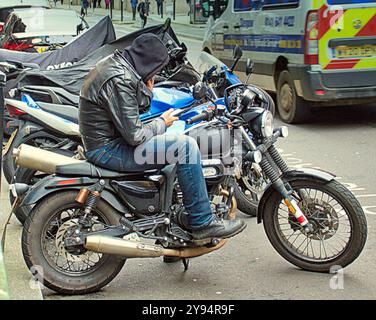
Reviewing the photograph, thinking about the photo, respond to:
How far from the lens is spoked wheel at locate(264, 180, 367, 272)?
469cm

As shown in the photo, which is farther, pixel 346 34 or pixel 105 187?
pixel 346 34

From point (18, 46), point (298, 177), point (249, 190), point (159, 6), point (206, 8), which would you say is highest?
point (206, 8)

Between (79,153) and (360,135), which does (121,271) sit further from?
(360,135)

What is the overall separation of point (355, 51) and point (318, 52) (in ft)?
1.68

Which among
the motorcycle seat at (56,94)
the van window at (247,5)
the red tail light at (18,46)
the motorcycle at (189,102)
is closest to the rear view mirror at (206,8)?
the van window at (247,5)

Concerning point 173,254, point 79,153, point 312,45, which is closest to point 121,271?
point 173,254

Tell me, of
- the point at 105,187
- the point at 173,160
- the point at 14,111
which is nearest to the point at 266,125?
the point at 173,160

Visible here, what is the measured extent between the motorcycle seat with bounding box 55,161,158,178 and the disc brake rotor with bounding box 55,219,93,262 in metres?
0.31

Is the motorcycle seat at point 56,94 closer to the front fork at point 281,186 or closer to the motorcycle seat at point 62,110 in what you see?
the motorcycle seat at point 62,110

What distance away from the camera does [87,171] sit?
4551 mm

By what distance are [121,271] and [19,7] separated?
35.7ft

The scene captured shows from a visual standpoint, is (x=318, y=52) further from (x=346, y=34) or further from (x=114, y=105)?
(x=114, y=105)

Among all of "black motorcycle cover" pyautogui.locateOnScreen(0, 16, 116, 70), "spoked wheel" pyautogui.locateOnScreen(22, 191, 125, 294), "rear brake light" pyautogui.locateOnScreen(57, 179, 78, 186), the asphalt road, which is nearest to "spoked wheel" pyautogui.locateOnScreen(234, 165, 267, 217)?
the asphalt road

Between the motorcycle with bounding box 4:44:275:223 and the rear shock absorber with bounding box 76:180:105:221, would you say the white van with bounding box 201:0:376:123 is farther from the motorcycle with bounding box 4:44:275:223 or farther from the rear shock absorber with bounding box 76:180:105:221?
the rear shock absorber with bounding box 76:180:105:221
